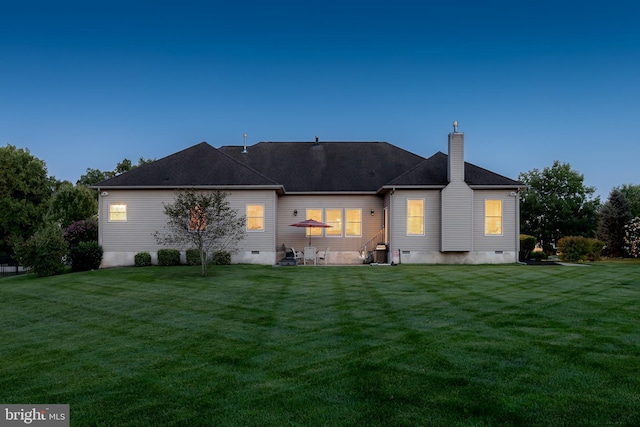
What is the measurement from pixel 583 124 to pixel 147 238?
3793 cm

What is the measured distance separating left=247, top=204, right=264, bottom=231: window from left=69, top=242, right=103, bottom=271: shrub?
7494 millimetres

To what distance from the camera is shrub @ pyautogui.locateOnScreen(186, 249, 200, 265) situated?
18.7 m

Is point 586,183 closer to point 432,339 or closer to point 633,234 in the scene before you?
point 633,234

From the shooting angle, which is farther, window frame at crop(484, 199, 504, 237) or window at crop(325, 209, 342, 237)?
window at crop(325, 209, 342, 237)

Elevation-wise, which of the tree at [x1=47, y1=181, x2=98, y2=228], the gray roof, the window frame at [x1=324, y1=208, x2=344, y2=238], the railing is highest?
the gray roof

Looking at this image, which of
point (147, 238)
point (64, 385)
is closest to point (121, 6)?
point (147, 238)

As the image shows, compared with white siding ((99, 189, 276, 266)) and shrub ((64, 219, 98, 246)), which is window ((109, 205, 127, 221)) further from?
shrub ((64, 219, 98, 246))

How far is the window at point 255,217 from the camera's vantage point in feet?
63.9

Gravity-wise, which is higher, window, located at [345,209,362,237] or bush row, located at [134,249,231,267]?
window, located at [345,209,362,237]

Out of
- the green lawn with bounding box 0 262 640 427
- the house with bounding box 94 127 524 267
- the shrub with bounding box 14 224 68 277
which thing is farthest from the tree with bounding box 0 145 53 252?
the green lawn with bounding box 0 262 640 427

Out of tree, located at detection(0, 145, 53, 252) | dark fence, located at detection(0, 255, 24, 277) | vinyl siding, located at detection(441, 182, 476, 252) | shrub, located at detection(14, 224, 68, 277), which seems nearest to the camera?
shrub, located at detection(14, 224, 68, 277)

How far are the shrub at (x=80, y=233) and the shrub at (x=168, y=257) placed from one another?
6.03 meters

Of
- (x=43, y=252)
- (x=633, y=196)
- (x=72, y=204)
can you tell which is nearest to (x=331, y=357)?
(x=43, y=252)

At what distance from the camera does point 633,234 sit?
88.8 ft
